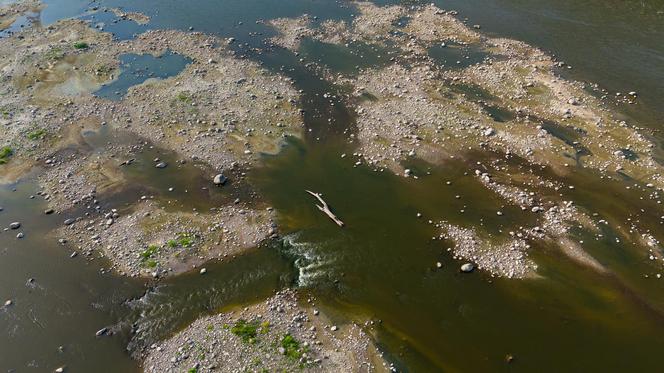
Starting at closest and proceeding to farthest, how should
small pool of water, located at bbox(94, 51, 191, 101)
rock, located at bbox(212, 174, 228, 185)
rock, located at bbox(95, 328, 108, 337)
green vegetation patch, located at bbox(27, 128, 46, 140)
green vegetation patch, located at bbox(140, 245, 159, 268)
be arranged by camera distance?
rock, located at bbox(95, 328, 108, 337) → green vegetation patch, located at bbox(140, 245, 159, 268) → rock, located at bbox(212, 174, 228, 185) → green vegetation patch, located at bbox(27, 128, 46, 140) → small pool of water, located at bbox(94, 51, 191, 101)

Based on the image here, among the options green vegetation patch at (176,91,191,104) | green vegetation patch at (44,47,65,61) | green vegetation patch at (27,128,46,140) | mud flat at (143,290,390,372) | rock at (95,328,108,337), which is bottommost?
rock at (95,328,108,337)

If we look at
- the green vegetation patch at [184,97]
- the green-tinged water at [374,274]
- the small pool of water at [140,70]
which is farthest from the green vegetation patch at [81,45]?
the green-tinged water at [374,274]

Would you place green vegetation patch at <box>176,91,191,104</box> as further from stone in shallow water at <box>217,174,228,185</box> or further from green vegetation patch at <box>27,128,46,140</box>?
green vegetation patch at <box>27,128,46,140</box>

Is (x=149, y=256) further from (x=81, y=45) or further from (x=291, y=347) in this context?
Result: (x=81, y=45)

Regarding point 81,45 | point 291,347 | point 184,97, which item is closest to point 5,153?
point 184,97

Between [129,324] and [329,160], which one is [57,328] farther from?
[329,160]

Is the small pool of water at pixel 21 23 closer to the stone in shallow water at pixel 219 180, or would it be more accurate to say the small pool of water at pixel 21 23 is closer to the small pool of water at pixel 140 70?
the small pool of water at pixel 140 70

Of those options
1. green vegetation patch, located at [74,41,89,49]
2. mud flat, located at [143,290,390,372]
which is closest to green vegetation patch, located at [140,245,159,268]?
mud flat, located at [143,290,390,372]

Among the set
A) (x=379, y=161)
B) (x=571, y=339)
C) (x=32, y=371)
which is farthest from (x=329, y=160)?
(x=32, y=371)

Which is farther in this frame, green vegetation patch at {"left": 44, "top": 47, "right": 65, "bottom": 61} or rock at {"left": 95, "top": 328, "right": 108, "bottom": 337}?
green vegetation patch at {"left": 44, "top": 47, "right": 65, "bottom": 61}
